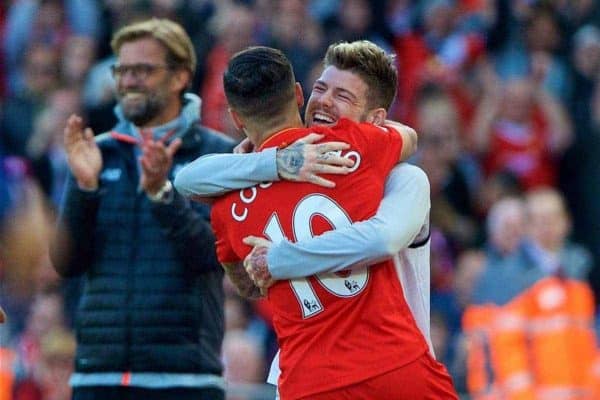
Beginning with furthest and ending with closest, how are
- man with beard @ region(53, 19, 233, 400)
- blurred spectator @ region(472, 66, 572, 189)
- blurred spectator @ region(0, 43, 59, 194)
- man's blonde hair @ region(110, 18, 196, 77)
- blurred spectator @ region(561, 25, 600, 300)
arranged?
1. blurred spectator @ region(0, 43, 59, 194)
2. blurred spectator @ region(472, 66, 572, 189)
3. blurred spectator @ region(561, 25, 600, 300)
4. man's blonde hair @ region(110, 18, 196, 77)
5. man with beard @ region(53, 19, 233, 400)

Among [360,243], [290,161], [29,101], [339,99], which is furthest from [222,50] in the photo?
[360,243]

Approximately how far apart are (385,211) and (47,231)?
673 centimetres

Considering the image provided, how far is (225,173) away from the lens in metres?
4.93

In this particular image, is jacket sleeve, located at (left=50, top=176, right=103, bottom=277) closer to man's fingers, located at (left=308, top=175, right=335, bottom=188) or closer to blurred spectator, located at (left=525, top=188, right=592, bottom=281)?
man's fingers, located at (left=308, top=175, right=335, bottom=188)

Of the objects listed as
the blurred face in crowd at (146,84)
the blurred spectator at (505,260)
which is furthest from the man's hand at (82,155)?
the blurred spectator at (505,260)

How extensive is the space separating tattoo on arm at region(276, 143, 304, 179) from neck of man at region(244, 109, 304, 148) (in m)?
0.15

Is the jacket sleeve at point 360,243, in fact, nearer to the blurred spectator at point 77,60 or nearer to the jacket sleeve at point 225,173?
the jacket sleeve at point 225,173

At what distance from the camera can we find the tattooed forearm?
513 centimetres

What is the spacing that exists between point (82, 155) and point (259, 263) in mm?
1670

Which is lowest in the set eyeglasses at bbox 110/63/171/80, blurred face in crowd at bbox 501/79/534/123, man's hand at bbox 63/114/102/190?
man's hand at bbox 63/114/102/190

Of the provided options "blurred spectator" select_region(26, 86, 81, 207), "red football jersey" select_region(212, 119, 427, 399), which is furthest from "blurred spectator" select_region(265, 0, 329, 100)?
"red football jersey" select_region(212, 119, 427, 399)

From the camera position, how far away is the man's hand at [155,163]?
5.94 meters

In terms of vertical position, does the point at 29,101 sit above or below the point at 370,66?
above

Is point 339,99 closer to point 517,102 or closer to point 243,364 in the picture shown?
point 243,364
